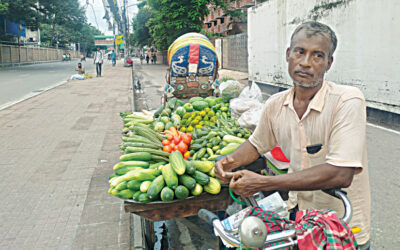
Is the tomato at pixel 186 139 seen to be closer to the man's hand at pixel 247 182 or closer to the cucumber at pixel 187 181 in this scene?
the cucumber at pixel 187 181

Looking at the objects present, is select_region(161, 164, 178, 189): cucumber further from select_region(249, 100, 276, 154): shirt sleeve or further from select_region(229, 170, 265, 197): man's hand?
select_region(229, 170, 265, 197): man's hand

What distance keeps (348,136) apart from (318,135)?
0.63 ft

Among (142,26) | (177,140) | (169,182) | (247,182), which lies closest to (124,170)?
(169,182)

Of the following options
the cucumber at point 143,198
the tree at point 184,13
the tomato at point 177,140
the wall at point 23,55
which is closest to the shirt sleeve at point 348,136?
the cucumber at point 143,198

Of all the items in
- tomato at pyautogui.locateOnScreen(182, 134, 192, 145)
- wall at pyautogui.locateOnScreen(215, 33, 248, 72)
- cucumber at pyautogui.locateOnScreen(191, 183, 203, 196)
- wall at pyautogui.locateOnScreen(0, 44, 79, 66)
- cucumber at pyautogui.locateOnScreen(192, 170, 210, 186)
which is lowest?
cucumber at pyautogui.locateOnScreen(191, 183, 203, 196)

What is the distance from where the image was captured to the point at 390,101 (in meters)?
8.36

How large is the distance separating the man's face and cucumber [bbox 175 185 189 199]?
59.9 inches

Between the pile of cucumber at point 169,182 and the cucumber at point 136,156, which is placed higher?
the cucumber at point 136,156

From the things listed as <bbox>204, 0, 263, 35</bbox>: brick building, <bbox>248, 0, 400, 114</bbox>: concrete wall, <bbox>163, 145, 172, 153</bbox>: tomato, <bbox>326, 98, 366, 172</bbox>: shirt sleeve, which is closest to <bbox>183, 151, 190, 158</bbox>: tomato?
<bbox>163, 145, 172, 153</bbox>: tomato

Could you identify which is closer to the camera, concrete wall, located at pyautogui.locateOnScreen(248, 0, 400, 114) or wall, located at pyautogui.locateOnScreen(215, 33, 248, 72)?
concrete wall, located at pyautogui.locateOnScreen(248, 0, 400, 114)

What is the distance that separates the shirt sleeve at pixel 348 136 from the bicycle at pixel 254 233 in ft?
0.60

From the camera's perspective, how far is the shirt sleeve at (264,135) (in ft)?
6.93

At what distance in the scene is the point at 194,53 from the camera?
795cm

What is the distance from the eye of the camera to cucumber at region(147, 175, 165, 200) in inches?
112
